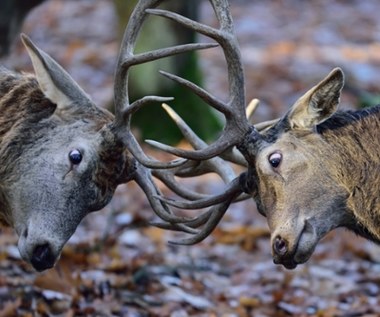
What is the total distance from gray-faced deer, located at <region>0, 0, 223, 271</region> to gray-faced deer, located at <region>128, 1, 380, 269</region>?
1.05ft

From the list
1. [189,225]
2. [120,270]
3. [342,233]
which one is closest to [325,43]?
[342,233]

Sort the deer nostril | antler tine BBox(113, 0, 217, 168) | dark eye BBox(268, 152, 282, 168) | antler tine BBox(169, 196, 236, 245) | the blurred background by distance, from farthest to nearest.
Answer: the blurred background → antler tine BBox(169, 196, 236, 245) → antler tine BBox(113, 0, 217, 168) → dark eye BBox(268, 152, 282, 168) → the deer nostril

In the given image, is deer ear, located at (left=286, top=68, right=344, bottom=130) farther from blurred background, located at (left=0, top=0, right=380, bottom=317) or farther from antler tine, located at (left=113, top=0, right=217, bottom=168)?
blurred background, located at (left=0, top=0, right=380, bottom=317)

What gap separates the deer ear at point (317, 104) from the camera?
7.39 m

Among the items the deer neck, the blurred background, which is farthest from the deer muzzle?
the blurred background

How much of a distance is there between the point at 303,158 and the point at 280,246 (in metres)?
0.70

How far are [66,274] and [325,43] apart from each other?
450 inches

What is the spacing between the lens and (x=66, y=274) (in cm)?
935

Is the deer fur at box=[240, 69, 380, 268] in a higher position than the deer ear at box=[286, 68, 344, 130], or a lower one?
lower

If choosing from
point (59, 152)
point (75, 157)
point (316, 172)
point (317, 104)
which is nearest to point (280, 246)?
point (316, 172)

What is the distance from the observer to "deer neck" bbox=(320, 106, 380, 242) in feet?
24.5

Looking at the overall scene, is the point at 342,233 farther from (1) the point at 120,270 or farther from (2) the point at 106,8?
(2) the point at 106,8

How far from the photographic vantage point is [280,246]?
7098mm

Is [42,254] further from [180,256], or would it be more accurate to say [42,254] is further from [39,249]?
[180,256]
